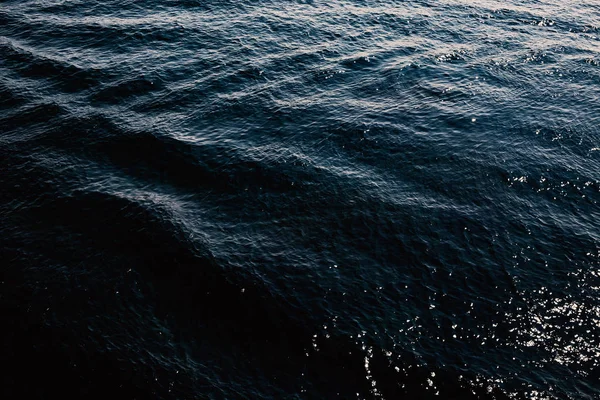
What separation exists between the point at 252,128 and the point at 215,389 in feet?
139

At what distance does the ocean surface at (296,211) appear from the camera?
40.1 meters

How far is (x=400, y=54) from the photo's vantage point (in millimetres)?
90188

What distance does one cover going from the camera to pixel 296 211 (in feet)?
184

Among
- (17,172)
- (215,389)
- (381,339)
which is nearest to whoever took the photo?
(215,389)

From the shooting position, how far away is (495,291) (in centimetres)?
4600

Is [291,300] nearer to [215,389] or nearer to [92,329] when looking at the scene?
[215,389]

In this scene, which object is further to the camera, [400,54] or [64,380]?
[400,54]

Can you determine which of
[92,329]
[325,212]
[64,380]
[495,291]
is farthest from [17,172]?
[495,291]

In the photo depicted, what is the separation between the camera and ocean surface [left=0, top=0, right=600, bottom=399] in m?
40.1

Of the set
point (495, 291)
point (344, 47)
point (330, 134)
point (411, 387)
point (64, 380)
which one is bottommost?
point (64, 380)

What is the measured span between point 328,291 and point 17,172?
4425cm

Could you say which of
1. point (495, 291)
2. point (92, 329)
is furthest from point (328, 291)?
point (92, 329)

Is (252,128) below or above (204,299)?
above

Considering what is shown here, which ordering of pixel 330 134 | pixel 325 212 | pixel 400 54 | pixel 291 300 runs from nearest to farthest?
pixel 291 300 → pixel 325 212 → pixel 330 134 → pixel 400 54
